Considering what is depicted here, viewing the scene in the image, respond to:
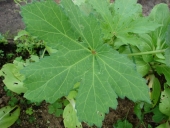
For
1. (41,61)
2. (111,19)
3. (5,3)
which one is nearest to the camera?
(41,61)

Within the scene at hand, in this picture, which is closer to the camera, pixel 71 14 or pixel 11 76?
pixel 71 14

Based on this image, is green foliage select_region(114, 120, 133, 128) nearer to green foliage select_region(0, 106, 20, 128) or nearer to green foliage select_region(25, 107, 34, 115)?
green foliage select_region(25, 107, 34, 115)

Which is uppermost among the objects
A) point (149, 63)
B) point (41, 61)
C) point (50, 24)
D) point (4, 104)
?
point (50, 24)

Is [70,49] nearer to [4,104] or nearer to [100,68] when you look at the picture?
[100,68]

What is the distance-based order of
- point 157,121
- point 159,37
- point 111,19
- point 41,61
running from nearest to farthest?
point 41,61
point 111,19
point 159,37
point 157,121

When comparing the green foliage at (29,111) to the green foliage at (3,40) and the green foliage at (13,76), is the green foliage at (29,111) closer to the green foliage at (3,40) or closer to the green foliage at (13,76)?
the green foliage at (13,76)

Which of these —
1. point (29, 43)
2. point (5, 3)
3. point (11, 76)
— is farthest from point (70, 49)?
point (5, 3)

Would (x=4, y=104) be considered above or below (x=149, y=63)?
below
